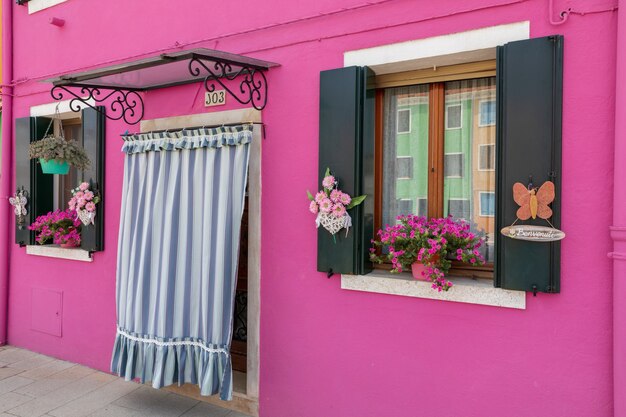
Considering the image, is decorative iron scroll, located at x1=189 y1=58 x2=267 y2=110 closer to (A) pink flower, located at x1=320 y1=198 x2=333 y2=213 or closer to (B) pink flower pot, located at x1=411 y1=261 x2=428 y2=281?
(A) pink flower, located at x1=320 y1=198 x2=333 y2=213

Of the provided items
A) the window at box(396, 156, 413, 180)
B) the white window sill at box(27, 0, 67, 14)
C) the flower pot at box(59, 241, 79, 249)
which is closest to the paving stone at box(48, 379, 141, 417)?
the flower pot at box(59, 241, 79, 249)

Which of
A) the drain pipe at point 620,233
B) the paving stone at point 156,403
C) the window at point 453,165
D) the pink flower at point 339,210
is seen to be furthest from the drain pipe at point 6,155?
the drain pipe at point 620,233

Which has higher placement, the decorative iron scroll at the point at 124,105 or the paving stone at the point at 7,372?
the decorative iron scroll at the point at 124,105

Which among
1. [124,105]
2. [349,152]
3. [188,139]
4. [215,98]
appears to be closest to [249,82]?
[215,98]

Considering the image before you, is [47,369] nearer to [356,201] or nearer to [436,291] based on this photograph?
[356,201]

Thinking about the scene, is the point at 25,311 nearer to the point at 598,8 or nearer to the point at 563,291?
the point at 563,291

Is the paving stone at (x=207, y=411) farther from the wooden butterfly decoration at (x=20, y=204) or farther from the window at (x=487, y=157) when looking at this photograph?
the wooden butterfly decoration at (x=20, y=204)

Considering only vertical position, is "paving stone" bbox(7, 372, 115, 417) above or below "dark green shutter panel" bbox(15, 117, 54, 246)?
below

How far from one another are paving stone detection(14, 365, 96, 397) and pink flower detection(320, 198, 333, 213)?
3.35 metres

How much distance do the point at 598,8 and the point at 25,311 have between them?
654 centimetres

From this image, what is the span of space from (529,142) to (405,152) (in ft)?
3.24

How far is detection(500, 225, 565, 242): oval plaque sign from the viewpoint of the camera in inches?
119

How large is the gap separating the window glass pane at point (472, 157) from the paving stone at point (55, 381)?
161 inches

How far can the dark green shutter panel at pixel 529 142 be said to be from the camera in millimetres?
3098
